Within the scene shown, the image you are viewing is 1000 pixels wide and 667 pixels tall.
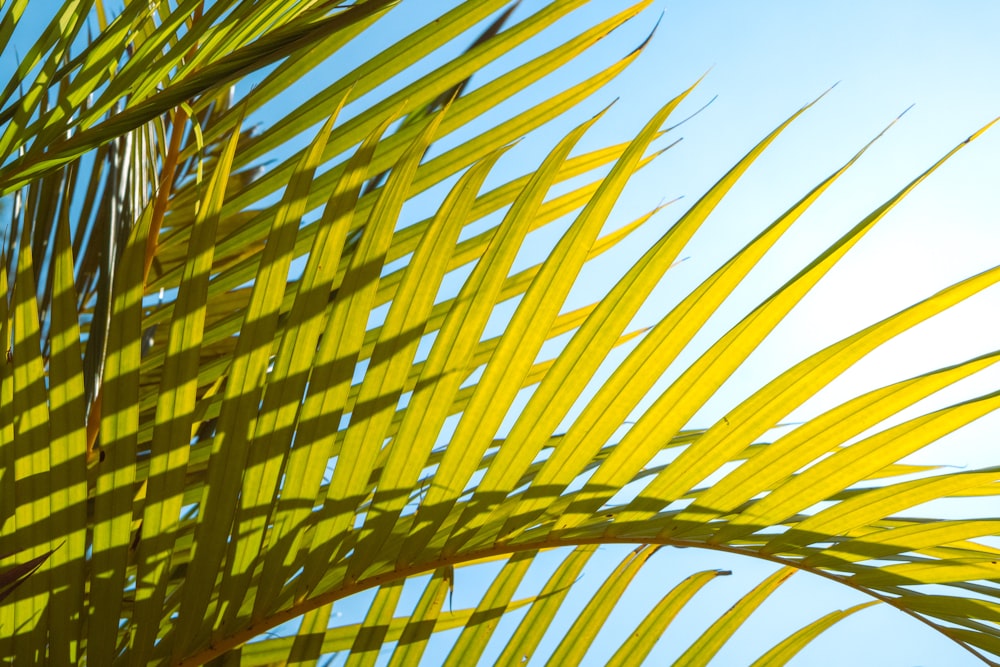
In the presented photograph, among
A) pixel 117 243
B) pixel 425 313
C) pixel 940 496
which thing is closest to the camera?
pixel 940 496

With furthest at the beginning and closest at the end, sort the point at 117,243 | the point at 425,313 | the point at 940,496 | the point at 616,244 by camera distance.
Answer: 1. the point at 616,244
2. the point at 117,243
3. the point at 425,313
4. the point at 940,496

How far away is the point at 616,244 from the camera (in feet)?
3.10

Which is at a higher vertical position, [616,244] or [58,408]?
[616,244]

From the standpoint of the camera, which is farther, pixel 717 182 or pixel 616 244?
pixel 616 244

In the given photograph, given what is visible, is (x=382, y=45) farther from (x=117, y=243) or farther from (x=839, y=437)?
(x=839, y=437)

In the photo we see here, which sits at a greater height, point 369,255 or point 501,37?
point 501,37

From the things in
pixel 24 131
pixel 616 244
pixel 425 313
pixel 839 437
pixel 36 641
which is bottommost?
pixel 36 641

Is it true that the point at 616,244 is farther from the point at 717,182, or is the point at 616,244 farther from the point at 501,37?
the point at 717,182

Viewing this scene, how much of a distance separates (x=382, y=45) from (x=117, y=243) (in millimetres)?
367

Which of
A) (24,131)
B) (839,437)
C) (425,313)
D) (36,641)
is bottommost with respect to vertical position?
(36,641)

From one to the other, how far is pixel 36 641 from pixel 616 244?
2.31 feet

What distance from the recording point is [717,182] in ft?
1.78

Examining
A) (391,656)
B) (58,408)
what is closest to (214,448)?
(58,408)

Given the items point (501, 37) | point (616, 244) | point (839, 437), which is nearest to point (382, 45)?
point (501, 37)
